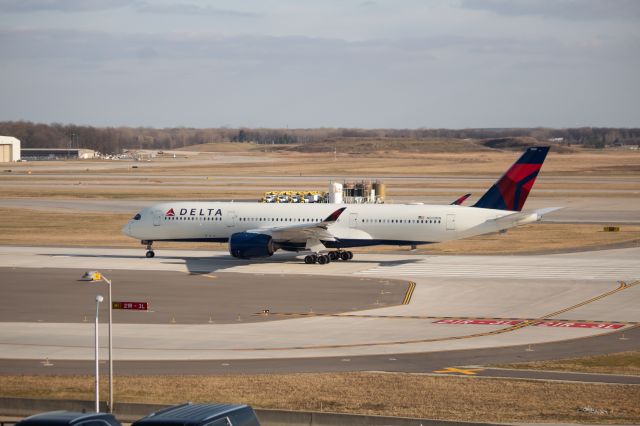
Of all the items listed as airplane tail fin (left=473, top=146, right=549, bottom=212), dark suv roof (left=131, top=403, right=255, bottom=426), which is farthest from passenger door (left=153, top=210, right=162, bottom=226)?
dark suv roof (left=131, top=403, right=255, bottom=426)

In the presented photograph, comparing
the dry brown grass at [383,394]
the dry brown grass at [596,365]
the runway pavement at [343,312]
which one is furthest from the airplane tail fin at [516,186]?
the dry brown grass at [383,394]

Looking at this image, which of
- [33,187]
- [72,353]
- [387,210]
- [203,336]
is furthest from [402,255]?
[33,187]

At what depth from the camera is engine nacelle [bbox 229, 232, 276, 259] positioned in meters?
66.2

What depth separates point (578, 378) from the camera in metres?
35.5

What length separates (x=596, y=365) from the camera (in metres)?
37.9

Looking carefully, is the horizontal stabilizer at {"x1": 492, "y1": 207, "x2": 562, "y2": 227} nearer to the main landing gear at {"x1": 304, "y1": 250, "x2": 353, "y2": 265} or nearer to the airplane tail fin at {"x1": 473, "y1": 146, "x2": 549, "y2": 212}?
the airplane tail fin at {"x1": 473, "y1": 146, "x2": 549, "y2": 212}

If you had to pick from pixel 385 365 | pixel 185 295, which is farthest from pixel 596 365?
pixel 185 295

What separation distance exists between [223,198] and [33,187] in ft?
136

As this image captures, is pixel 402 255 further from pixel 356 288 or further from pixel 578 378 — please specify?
pixel 578 378

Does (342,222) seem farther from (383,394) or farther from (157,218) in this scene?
(383,394)

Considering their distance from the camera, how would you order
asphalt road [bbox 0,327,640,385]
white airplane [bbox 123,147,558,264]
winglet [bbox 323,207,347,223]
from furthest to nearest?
1. white airplane [bbox 123,147,558,264]
2. winglet [bbox 323,207,347,223]
3. asphalt road [bbox 0,327,640,385]

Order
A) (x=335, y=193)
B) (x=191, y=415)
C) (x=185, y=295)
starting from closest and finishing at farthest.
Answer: (x=191, y=415)
(x=185, y=295)
(x=335, y=193)

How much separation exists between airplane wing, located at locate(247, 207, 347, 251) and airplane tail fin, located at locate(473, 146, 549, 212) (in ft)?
35.1

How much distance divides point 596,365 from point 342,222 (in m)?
32.9
